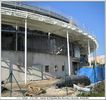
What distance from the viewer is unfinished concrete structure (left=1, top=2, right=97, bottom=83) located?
22.2 meters

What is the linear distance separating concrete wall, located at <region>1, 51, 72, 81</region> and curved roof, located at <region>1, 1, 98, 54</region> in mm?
2821

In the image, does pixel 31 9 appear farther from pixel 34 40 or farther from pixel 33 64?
pixel 33 64

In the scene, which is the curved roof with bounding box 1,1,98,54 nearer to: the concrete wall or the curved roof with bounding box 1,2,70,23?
the curved roof with bounding box 1,2,70,23

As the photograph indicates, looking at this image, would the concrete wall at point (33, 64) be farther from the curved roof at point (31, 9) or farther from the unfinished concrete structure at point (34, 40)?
the curved roof at point (31, 9)

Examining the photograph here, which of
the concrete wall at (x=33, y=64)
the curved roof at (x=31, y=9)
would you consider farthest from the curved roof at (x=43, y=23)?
the concrete wall at (x=33, y=64)

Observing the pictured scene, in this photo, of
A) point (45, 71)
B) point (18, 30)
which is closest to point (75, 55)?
point (45, 71)

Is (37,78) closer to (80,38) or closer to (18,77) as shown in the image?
(18,77)

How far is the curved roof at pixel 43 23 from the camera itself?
824 inches

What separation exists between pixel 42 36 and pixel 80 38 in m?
5.50

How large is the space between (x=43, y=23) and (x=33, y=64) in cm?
477

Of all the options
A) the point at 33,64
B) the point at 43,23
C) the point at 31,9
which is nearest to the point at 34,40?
the point at 33,64

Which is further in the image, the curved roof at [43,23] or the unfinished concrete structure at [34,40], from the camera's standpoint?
the unfinished concrete structure at [34,40]

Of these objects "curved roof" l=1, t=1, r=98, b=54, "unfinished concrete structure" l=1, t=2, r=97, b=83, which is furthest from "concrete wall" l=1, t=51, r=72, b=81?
"curved roof" l=1, t=1, r=98, b=54

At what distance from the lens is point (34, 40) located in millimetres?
26594
